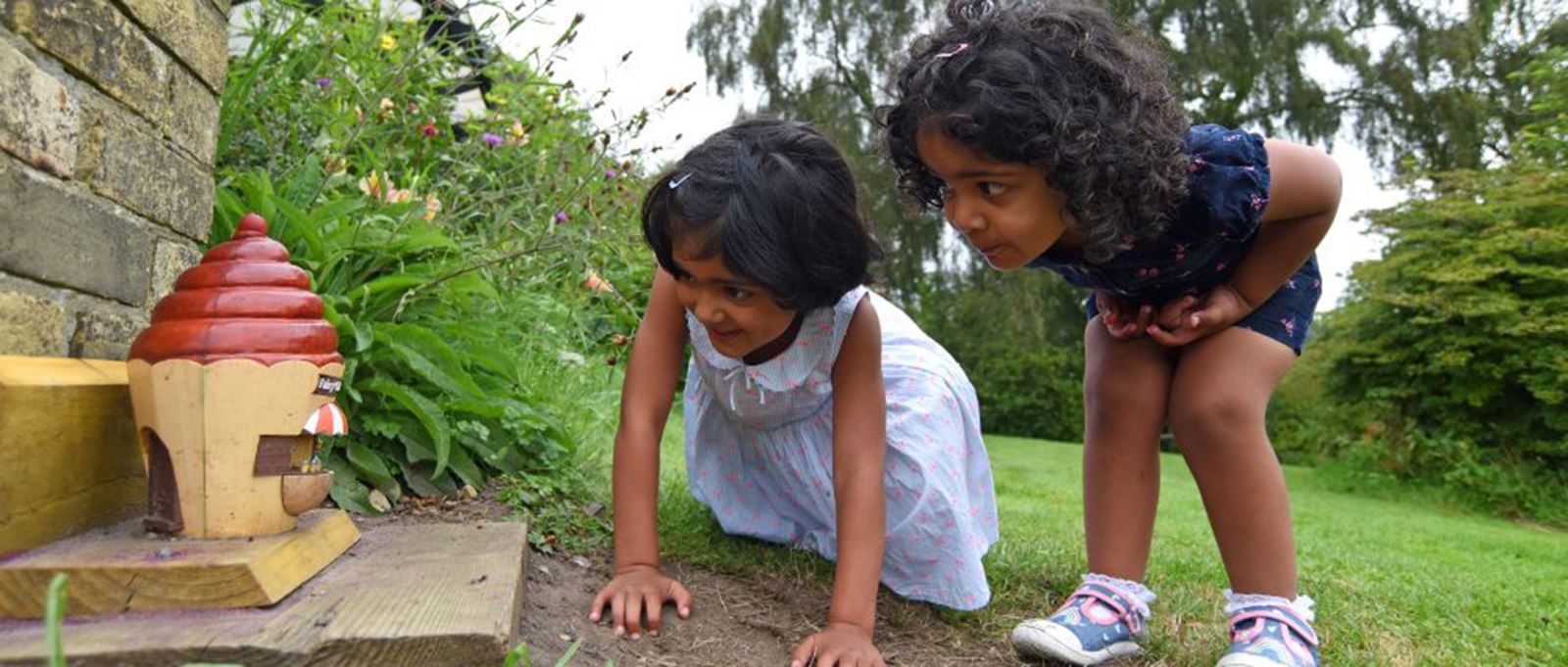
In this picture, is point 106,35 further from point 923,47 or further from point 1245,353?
point 1245,353

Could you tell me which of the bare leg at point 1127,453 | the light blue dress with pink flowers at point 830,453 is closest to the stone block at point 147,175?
the light blue dress with pink flowers at point 830,453

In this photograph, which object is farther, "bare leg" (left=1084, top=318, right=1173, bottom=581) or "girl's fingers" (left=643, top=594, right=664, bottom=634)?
"bare leg" (left=1084, top=318, right=1173, bottom=581)

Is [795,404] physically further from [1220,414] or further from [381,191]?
[381,191]

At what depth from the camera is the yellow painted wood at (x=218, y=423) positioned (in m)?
1.39

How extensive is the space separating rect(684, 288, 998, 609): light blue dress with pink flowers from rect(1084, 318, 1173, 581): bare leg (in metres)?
0.28

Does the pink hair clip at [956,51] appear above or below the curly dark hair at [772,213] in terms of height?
above

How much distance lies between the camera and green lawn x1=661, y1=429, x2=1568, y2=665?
2.21 meters

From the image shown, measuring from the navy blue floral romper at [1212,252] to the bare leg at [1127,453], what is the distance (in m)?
0.14

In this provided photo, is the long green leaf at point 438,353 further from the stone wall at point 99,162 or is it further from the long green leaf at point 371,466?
the stone wall at point 99,162

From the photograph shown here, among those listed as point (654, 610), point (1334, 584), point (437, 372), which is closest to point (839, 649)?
point (654, 610)

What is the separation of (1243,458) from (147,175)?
200cm

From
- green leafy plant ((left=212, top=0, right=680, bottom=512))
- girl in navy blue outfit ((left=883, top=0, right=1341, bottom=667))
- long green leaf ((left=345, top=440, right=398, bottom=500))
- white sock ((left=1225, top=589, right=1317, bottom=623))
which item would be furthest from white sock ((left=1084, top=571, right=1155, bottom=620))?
long green leaf ((left=345, top=440, right=398, bottom=500))

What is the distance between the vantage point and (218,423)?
1400 mm

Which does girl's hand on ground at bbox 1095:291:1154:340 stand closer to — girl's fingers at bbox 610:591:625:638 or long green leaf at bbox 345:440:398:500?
girl's fingers at bbox 610:591:625:638
